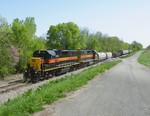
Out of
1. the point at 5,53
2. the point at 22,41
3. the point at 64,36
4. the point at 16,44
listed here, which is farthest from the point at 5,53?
the point at 64,36

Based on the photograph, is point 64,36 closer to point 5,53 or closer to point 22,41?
point 22,41

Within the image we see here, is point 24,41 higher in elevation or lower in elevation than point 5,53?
higher

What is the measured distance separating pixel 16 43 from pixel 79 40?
3626 centimetres

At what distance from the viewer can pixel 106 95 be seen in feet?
53.1

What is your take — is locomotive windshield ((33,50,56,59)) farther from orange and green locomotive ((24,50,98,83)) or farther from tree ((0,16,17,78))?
tree ((0,16,17,78))

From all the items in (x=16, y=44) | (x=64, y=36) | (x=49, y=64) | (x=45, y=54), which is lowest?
(x=49, y=64)

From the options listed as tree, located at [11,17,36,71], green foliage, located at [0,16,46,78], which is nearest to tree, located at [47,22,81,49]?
green foliage, located at [0,16,46,78]

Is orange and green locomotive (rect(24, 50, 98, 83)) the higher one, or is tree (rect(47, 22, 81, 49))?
tree (rect(47, 22, 81, 49))

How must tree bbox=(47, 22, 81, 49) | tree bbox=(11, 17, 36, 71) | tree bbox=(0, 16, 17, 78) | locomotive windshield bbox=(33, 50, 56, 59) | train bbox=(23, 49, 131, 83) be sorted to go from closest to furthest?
train bbox=(23, 49, 131, 83)
locomotive windshield bbox=(33, 50, 56, 59)
tree bbox=(0, 16, 17, 78)
tree bbox=(11, 17, 36, 71)
tree bbox=(47, 22, 81, 49)

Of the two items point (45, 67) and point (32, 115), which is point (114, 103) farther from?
point (45, 67)

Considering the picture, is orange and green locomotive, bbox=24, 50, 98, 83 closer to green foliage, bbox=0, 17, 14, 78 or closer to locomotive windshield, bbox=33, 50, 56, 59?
locomotive windshield, bbox=33, 50, 56, 59

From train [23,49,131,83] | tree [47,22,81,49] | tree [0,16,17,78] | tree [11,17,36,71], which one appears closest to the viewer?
train [23,49,131,83]

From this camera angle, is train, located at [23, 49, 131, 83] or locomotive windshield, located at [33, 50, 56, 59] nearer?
train, located at [23, 49, 131, 83]

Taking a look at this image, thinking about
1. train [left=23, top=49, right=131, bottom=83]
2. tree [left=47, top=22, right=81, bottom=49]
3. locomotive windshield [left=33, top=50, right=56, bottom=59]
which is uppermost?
tree [left=47, top=22, right=81, bottom=49]
